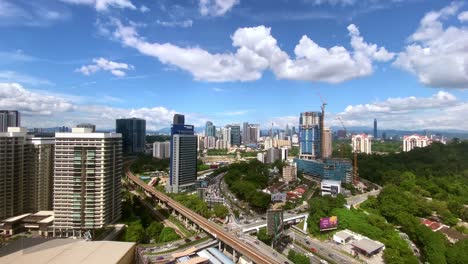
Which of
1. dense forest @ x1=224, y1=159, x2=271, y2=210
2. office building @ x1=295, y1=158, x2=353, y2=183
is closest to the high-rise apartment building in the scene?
office building @ x1=295, y1=158, x2=353, y2=183

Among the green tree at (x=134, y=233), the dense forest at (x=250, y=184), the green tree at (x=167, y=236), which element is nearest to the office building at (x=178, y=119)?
the dense forest at (x=250, y=184)

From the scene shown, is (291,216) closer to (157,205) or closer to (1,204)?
(157,205)

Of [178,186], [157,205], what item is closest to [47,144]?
[157,205]

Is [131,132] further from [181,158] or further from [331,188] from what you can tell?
[331,188]

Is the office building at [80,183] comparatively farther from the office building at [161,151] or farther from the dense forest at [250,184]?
the office building at [161,151]

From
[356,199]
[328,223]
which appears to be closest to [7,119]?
[328,223]
